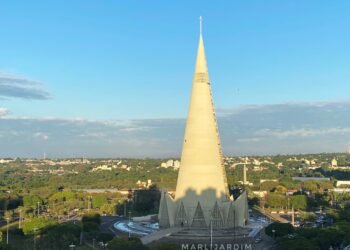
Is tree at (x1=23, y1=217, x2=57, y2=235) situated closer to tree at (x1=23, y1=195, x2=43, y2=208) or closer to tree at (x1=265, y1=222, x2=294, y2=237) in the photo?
tree at (x1=265, y1=222, x2=294, y2=237)

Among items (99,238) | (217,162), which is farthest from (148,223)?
(217,162)

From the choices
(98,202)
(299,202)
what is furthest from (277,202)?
(98,202)

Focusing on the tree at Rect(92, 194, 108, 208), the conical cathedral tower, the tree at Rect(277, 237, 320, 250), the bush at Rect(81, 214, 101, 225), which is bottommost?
the tree at Rect(92, 194, 108, 208)

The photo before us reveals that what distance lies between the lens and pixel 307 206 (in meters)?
67.1

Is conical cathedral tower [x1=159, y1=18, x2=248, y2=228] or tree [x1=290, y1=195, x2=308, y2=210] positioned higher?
conical cathedral tower [x1=159, y1=18, x2=248, y2=228]

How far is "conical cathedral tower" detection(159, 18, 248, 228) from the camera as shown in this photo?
118 feet

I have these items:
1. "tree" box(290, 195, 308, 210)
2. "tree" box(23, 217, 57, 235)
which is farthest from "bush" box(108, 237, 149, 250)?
"tree" box(290, 195, 308, 210)

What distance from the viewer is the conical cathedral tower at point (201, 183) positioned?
35844 millimetres

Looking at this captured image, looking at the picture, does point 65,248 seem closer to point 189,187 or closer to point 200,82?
point 189,187

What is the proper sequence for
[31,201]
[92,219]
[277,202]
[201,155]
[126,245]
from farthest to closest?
[31,201], [277,202], [92,219], [201,155], [126,245]

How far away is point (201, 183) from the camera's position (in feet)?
119

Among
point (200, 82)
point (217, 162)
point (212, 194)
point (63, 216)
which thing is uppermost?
point (200, 82)

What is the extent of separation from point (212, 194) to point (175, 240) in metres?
5.18

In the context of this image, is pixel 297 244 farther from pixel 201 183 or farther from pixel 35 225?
pixel 35 225
